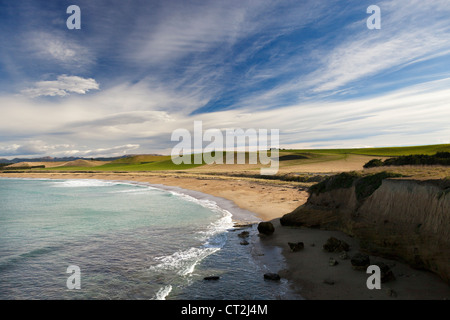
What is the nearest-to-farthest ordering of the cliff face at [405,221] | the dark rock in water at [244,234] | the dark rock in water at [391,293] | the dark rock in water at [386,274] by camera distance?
1. the dark rock in water at [391,293]
2. the cliff face at [405,221]
3. the dark rock in water at [386,274]
4. the dark rock in water at [244,234]

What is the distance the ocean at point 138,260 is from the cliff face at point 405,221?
4.28 metres

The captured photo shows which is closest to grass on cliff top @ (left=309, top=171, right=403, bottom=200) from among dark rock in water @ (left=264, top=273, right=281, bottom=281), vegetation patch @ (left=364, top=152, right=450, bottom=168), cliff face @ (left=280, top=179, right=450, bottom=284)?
cliff face @ (left=280, top=179, right=450, bottom=284)

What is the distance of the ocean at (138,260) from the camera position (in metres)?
9.20

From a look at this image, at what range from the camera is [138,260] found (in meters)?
12.4

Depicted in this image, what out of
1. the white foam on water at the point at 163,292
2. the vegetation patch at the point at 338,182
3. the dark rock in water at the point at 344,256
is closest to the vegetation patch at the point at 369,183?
the vegetation patch at the point at 338,182

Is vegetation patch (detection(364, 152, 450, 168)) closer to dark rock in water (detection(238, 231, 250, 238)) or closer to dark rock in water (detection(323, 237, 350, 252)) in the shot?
dark rock in water (detection(323, 237, 350, 252))

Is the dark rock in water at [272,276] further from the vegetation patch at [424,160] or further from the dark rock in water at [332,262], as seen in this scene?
the vegetation patch at [424,160]

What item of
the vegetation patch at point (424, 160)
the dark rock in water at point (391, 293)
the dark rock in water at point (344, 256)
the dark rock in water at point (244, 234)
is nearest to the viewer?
the dark rock in water at point (391, 293)

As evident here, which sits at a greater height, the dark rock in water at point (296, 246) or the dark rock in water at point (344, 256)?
the dark rock in water at point (344, 256)

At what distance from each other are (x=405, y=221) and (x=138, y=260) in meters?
12.0

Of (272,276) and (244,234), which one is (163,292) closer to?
(272,276)

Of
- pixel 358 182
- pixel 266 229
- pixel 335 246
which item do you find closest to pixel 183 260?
pixel 266 229
